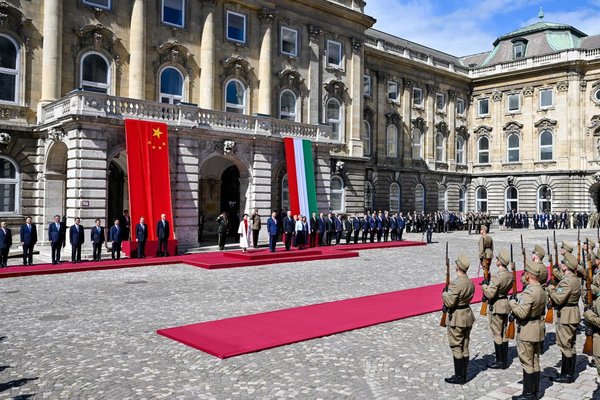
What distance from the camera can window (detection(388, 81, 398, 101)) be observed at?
4541 centimetres

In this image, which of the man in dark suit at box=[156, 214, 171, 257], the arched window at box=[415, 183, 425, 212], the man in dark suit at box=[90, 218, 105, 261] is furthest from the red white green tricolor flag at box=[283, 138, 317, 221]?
the arched window at box=[415, 183, 425, 212]

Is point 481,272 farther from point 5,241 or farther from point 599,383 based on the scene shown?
point 5,241

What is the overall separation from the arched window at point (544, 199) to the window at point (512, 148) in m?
3.72

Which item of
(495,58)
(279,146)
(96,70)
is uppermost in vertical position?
(495,58)

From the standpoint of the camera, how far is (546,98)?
49156 mm

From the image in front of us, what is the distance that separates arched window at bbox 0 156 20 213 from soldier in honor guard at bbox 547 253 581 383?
75.2ft

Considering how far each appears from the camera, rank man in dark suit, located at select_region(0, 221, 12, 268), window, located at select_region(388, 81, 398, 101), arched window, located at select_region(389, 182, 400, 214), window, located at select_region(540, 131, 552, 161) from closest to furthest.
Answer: man in dark suit, located at select_region(0, 221, 12, 268) < arched window, located at select_region(389, 182, 400, 214) < window, located at select_region(388, 81, 398, 101) < window, located at select_region(540, 131, 552, 161)

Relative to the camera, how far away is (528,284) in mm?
7371

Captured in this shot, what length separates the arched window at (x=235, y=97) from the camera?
30625 mm

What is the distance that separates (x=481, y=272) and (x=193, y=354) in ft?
43.9

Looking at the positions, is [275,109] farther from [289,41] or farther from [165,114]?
[165,114]

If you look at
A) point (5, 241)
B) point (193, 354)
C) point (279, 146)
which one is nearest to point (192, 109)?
point (279, 146)

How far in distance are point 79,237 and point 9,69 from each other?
9566mm

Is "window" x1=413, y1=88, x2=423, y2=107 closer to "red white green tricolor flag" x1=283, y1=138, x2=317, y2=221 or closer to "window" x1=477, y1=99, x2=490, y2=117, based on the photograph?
"window" x1=477, y1=99, x2=490, y2=117
